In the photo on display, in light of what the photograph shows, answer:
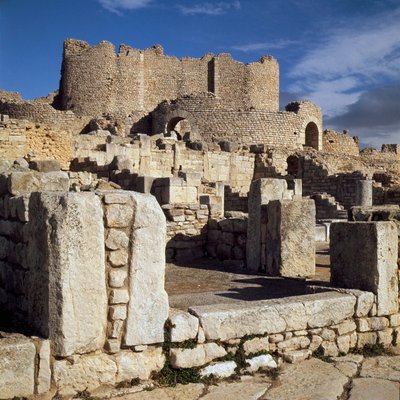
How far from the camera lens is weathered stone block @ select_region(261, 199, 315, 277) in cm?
674

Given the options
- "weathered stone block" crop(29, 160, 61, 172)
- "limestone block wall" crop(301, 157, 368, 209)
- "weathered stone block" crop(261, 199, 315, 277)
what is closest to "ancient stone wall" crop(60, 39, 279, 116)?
"limestone block wall" crop(301, 157, 368, 209)

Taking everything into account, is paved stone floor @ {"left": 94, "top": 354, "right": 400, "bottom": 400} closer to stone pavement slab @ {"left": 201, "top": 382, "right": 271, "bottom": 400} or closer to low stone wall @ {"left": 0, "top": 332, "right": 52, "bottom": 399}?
stone pavement slab @ {"left": 201, "top": 382, "right": 271, "bottom": 400}

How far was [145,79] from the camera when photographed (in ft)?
120

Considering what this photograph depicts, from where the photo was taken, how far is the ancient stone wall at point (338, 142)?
3450 centimetres

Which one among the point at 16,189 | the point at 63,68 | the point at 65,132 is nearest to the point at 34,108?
the point at 63,68

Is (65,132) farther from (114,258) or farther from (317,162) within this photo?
(114,258)

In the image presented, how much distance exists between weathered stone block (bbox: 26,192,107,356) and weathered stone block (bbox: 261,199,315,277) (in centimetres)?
362

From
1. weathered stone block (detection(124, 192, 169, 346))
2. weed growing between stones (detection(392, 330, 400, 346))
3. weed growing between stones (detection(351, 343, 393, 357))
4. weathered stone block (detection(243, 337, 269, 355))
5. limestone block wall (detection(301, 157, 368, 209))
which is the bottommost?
weed growing between stones (detection(351, 343, 393, 357))

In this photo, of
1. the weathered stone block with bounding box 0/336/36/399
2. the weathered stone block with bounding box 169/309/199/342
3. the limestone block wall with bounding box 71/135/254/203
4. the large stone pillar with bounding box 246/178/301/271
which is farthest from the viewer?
the limestone block wall with bounding box 71/135/254/203

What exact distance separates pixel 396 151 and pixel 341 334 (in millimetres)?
32237

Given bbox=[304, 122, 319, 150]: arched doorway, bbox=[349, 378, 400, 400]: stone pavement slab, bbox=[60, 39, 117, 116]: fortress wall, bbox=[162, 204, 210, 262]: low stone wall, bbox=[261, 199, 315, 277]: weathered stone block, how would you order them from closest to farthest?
bbox=[349, 378, 400, 400]: stone pavement slab, bbox=[261, 199, 315, 277]: weathered stone block, bbox=[162, 204, 210, 262]: low stone wall, bbox=[304, 122, 319, 150]: arched doorway, bbox=[60, 39, 117, 116]: fortress wall

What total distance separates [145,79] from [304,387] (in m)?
34.8

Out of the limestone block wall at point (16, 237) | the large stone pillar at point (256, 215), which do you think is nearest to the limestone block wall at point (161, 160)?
the large stone pillar at point (256, 215)

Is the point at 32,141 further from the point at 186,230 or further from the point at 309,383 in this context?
the point at 309,383
